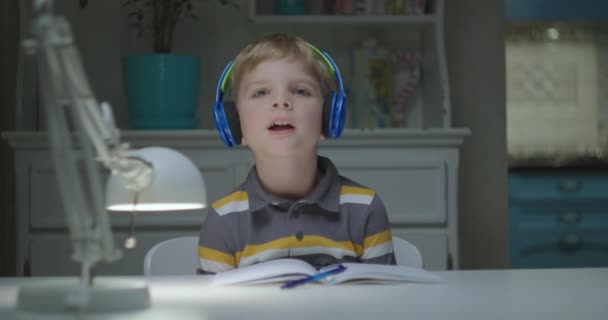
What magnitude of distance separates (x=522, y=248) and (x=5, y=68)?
88.3 inches

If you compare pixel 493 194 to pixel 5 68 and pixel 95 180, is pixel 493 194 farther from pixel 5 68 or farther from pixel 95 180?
pixel 95 180

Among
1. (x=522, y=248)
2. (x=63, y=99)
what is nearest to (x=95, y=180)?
(x=63, y=99)

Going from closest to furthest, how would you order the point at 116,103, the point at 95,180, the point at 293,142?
the point at 95,180, the point at 293,142, the point at 116,103

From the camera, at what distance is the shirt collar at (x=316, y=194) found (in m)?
1.41

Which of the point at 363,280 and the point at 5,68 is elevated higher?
the point at 5,68

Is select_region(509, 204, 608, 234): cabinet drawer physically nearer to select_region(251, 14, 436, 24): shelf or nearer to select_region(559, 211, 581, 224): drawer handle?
select_region(559, 211, 581, 224): drawer handle

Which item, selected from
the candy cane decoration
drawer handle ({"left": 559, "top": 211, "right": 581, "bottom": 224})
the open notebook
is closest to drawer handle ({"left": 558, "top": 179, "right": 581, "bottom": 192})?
drawer handle ({"left": 559, "top": 211, "right": 581, "bottom": 224})

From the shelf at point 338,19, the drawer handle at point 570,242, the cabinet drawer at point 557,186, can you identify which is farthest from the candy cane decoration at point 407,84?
the drawer handle at point 570,242

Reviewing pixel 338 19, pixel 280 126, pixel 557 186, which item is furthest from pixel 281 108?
pixel 557 186

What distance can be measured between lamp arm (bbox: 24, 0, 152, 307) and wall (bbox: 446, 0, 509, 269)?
2.67 metres

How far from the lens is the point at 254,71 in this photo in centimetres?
142

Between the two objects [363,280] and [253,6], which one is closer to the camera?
[363,280]

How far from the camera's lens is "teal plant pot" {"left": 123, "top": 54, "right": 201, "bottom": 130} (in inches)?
108

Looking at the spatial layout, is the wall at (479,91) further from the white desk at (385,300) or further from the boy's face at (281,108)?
Answer: the white desk at (385,300)
